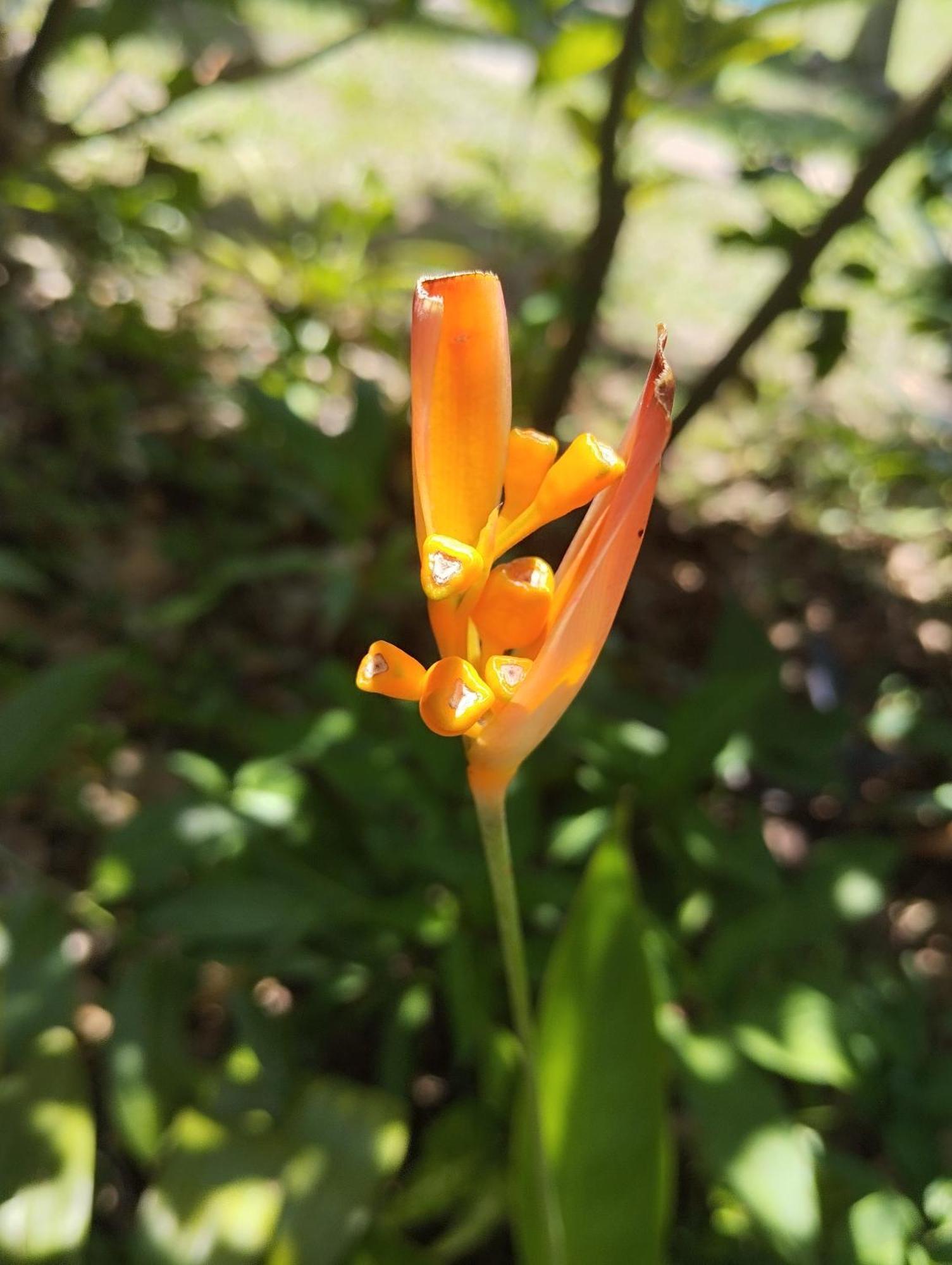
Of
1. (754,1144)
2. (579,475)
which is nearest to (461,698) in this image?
(579,475)

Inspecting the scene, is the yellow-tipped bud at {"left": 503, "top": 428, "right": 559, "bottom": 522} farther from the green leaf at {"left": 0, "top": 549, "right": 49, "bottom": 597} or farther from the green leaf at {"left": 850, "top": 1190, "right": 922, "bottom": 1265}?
the green leaf at {"left": 0, "top": 549, "right": 49, "bottom": 597}

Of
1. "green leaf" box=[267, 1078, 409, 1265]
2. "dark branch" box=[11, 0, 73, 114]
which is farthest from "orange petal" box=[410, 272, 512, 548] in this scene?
"dark branch" box=[11, 0, 73, 114]

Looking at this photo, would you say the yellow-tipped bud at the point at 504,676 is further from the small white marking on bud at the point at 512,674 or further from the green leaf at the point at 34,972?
the green leaf at the point at 34,972

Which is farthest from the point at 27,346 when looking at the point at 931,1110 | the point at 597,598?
the point at 931,1110

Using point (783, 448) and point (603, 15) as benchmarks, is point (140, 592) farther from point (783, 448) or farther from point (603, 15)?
point (783, 448)

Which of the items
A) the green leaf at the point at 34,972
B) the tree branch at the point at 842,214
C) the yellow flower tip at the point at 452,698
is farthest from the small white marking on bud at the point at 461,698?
the tree branch at the point at 842,214
